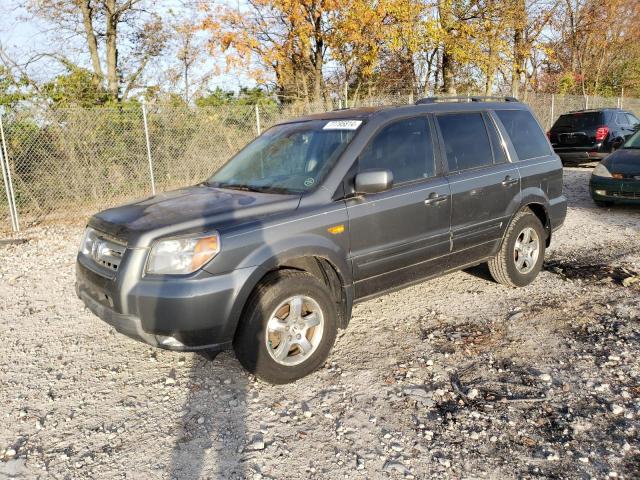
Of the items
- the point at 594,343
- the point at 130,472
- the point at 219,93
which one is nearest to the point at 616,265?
the point at 594,343

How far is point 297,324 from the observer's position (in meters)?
3.54

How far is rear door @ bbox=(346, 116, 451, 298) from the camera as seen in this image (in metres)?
3.89

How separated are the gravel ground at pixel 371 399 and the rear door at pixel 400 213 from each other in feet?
2.01

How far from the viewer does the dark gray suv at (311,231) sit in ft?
10.5

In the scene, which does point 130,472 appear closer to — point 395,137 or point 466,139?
point 395,137

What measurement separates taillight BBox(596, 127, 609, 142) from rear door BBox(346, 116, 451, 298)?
11.3 meters

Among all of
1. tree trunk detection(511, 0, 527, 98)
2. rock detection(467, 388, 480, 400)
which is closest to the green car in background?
rock detection(467, 388, 480, 400)

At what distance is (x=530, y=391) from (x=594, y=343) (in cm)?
102

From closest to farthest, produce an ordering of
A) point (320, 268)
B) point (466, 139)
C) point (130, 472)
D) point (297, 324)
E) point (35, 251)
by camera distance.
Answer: point (130, 472), point (297, 324), point (320, 268), point (466, 139), point (35, 251)

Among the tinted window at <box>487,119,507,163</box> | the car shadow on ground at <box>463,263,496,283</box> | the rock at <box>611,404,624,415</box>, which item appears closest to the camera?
the rock at <box>611,404,624,415</box>

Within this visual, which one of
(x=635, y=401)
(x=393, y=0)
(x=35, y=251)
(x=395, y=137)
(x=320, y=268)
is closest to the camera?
(x=635, y=401)

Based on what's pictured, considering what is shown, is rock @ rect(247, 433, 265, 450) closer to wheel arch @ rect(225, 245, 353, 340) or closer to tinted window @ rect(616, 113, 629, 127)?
wheel arch @ rect(225, 245, 353, 340)

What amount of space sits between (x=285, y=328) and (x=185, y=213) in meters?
1.04

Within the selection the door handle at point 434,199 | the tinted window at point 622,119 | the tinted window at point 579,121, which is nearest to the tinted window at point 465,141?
the door handle at point 434,199
